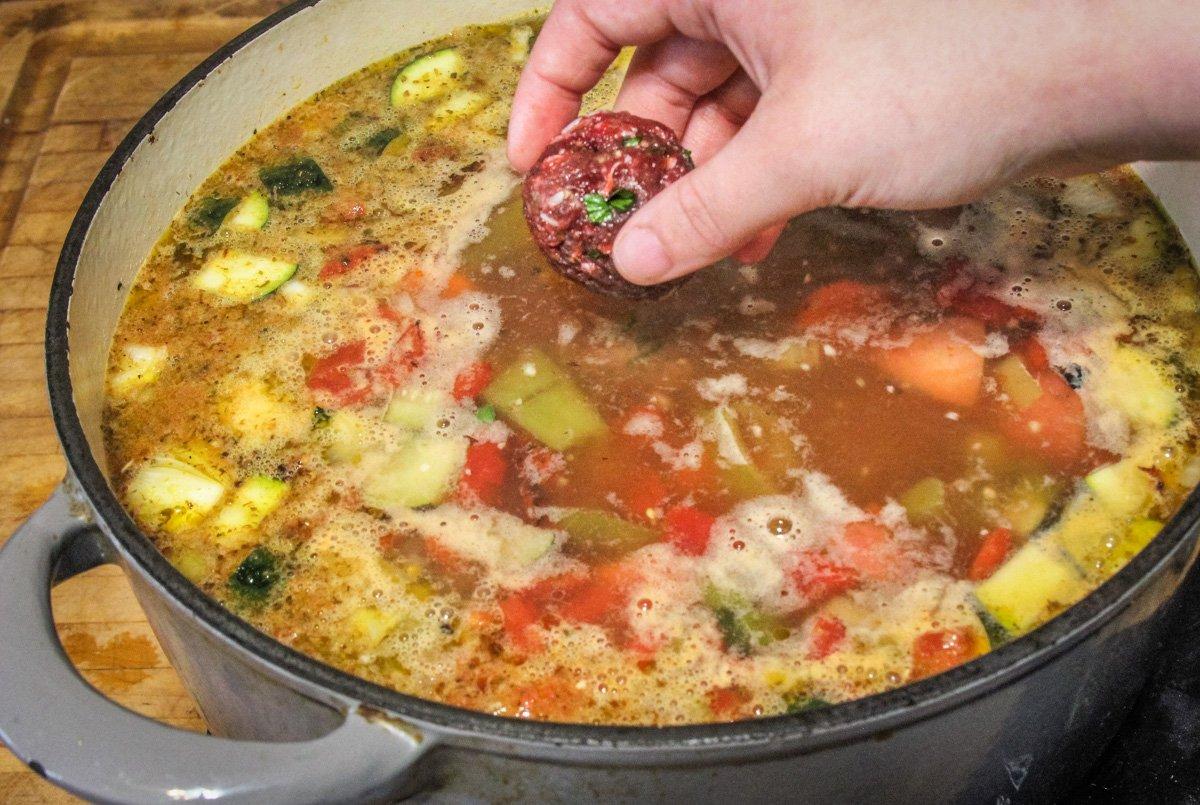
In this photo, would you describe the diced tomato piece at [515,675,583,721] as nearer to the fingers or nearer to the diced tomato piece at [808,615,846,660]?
the diced tomato piece at [808,615,846,660]

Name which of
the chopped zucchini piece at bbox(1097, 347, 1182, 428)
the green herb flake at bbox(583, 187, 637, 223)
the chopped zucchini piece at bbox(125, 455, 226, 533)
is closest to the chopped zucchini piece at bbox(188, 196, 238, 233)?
the chopped zucchini piece at bbox(125, 455, 226, 533)

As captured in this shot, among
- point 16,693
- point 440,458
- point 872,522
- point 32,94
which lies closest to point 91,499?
point 16,693

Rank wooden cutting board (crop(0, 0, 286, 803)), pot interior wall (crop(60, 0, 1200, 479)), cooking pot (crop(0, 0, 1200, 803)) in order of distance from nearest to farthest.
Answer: cooking pot (crop(0, 0, 1200, 803))
pot interior wall (crop(60, 0, 1200, 479))
wooden cutting board (crop(0, 0, 286, 803))

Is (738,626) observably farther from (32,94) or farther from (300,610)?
(32,94)

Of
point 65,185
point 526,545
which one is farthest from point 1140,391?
point 65,185

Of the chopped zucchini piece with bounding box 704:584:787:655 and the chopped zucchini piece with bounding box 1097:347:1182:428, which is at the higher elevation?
the chopped zucchini piece with bounding box 1097:347:1182:428

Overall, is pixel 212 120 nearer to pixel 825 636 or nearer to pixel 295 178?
pixel 295 178
